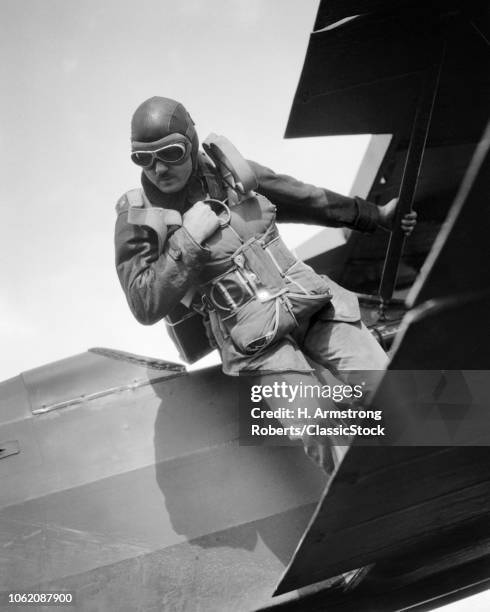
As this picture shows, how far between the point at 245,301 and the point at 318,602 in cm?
128

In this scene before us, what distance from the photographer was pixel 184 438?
8.68 ft

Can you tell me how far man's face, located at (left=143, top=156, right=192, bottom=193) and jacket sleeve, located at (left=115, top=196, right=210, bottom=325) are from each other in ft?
0.63

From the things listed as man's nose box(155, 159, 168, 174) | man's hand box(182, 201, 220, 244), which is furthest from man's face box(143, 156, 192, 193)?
man's hand box(182, 201, 220, 244)

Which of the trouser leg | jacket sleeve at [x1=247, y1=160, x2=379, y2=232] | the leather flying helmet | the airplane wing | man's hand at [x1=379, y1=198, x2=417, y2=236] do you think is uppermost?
the leather flying helmet

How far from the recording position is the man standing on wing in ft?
7.99

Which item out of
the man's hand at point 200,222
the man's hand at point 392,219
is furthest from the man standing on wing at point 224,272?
the man's hand at point 392,219

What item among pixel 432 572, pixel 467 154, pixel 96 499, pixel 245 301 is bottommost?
pixel 432 572

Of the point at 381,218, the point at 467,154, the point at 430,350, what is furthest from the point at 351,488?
the point at 467,154

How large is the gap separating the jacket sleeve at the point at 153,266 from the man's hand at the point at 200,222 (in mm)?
30

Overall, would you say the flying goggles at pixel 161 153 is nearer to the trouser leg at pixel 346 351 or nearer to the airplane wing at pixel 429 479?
the trouser leg at pixel 346 351

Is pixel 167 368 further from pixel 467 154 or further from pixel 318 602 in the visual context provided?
pixel 467 154

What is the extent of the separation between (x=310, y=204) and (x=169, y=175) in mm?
794

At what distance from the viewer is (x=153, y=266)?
249 centimetres

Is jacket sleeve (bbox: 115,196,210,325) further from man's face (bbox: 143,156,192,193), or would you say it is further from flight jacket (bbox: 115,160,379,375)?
man's face (bbox: 143,156,192,193)
